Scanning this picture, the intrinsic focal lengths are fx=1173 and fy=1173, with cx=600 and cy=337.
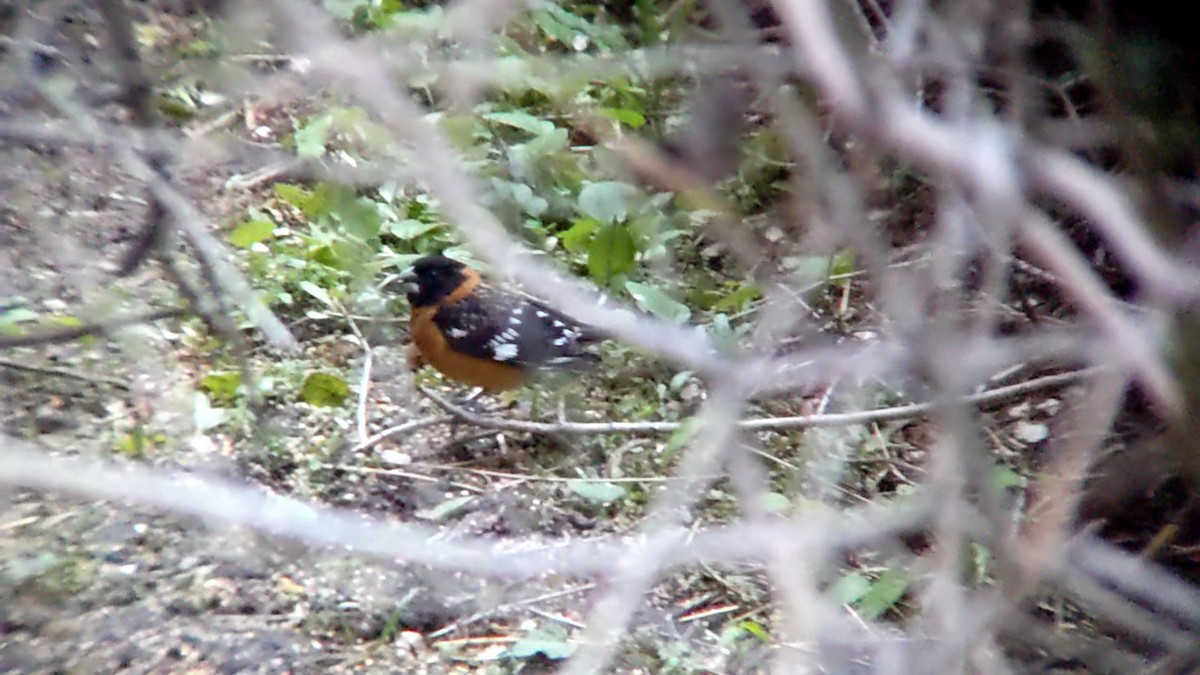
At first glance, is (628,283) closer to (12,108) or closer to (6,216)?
(6,216)

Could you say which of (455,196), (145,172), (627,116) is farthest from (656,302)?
(455,196)

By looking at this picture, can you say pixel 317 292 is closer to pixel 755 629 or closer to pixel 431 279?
pixel 431 279

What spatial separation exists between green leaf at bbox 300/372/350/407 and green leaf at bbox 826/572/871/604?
1439mm

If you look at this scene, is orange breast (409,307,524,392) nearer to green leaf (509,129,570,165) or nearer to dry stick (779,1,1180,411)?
green leaf (509,129,570,165)

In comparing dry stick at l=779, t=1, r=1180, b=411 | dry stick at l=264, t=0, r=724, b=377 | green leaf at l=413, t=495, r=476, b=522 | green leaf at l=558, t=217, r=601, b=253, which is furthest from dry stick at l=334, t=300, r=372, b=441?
dry stick at l=779, t=1, r=1180, b=411

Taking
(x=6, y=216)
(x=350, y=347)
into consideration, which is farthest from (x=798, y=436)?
(x=6, y=216)

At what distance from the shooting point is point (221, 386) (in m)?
3.06

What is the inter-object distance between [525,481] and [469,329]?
0.57 meters

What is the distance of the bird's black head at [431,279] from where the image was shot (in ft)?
11.9

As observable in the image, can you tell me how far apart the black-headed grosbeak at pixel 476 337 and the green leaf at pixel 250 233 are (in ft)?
1.58

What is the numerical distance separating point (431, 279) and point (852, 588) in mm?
1687

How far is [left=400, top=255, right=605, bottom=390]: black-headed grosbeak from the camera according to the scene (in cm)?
349

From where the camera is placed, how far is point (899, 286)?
0.87 m

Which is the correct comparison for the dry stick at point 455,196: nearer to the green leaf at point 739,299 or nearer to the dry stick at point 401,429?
the green leaf at point 739,299
